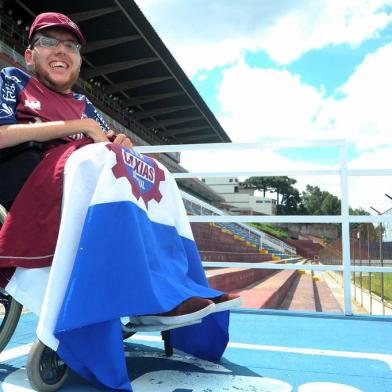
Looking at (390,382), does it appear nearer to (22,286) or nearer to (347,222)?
(22,286)

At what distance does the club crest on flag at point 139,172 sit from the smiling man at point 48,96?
0.16m

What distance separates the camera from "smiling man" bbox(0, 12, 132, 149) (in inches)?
51.5

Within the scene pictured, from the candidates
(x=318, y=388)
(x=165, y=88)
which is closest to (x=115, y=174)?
(x=318, y=388)

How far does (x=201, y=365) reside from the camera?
146 centimetres

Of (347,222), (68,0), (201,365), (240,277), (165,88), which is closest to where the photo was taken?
(201,365)

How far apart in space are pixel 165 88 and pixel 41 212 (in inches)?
964

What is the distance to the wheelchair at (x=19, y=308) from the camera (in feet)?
3.75

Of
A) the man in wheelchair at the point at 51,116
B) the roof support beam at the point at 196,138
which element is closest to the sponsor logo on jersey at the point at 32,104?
the man in wheelchair at the point at 51,116

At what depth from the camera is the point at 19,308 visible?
4.45 feet

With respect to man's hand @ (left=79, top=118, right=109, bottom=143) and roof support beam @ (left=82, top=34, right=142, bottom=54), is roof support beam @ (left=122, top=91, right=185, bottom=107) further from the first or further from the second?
man's hand @ (left=79, top=118, right=109, bottom=143)

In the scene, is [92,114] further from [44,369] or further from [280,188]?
[280,188]

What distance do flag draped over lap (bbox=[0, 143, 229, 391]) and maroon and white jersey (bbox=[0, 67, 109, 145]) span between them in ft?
0.77

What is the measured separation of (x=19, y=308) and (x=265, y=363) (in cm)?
85

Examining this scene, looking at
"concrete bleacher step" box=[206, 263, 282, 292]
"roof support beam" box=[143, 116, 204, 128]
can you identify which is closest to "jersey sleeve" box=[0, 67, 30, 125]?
"concrete bleacher step" box=[206, 263, 282, 292]
